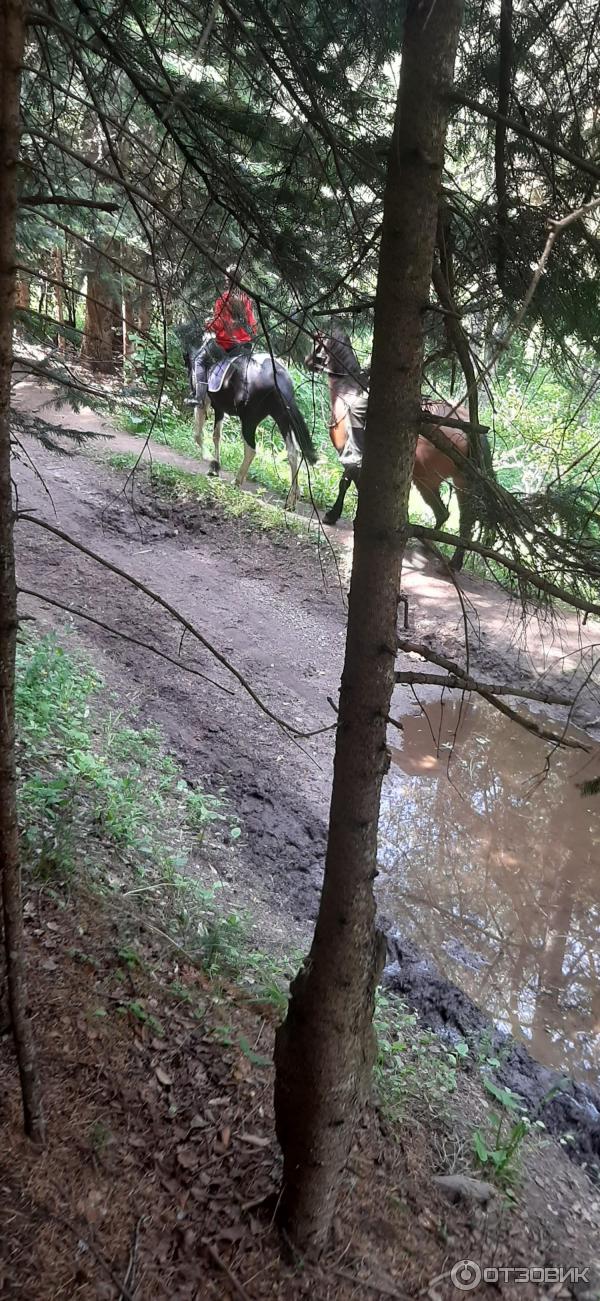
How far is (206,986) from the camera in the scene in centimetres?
348

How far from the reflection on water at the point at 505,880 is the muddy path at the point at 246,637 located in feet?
1.71

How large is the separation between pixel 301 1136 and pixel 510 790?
4.80 m

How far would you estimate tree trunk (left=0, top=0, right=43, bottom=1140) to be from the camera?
164 centimetres

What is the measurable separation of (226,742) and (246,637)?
2145 millimetres

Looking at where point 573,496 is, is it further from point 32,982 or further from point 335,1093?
point 32,982

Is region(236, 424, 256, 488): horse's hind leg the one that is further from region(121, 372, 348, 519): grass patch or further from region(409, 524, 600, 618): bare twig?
region(409, 524, 600, 618): bare twig

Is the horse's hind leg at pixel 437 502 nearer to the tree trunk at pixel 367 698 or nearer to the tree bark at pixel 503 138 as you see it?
the tree trunk at pixel 367 698

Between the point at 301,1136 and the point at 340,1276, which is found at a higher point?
the point at 301,1136

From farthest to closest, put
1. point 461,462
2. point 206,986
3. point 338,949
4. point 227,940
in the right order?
point 227,940 < point 206,986 < point 338,949 < point 461,462

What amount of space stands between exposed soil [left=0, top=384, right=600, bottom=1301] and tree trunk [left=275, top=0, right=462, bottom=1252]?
0.28m

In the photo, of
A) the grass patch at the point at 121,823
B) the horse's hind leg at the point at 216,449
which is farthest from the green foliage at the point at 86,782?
the horse's hind leg at the point at 216,449

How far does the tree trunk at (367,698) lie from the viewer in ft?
6.36

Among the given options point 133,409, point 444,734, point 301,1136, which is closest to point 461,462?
point 133,409

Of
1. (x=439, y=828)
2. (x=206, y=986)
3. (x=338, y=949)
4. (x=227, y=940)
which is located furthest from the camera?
(x=439, y=828)
